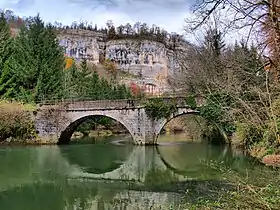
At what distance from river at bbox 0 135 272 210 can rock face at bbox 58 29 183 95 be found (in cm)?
5951

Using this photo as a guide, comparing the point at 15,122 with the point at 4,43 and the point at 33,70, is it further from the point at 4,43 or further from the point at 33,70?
the point at 4,43

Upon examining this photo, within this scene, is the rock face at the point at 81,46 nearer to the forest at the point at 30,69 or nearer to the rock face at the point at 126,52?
the rock face at the point at 126,52

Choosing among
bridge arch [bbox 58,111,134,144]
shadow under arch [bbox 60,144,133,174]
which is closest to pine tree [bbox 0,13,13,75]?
bridge arch [bbox 58,111,134,144]

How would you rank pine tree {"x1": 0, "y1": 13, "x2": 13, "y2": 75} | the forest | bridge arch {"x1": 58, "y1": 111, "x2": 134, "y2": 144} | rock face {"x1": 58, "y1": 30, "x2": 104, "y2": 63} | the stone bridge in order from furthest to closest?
rock face {"x1": 58, "y1": 30, "x2": 104, "y2": 63}, pine tree {"x1": 0, "y1": 13, "x2": 13, "y2": 75}, the forest, bridge arch {"x1": 58, "y1": 111, "x2": 134, "y2": 144}, the stone bridge

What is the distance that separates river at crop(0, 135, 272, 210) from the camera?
10.3 m

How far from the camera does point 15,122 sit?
27297mm

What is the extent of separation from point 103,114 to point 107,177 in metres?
12.8

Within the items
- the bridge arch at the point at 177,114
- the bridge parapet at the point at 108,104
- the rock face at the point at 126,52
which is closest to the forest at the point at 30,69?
the bridge parapet at the point at 108,104

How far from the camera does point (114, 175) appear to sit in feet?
49.7

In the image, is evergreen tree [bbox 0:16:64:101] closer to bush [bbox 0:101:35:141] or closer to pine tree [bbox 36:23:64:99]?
pine tree [bbox 36:23:64:99]

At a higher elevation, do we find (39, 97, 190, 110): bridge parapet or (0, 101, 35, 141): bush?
(39, 97, 190, 110): bridge parapet

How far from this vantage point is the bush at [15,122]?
27.1 metres

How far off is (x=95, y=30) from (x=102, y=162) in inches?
2988

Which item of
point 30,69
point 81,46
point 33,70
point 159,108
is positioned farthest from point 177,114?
point 81,46
